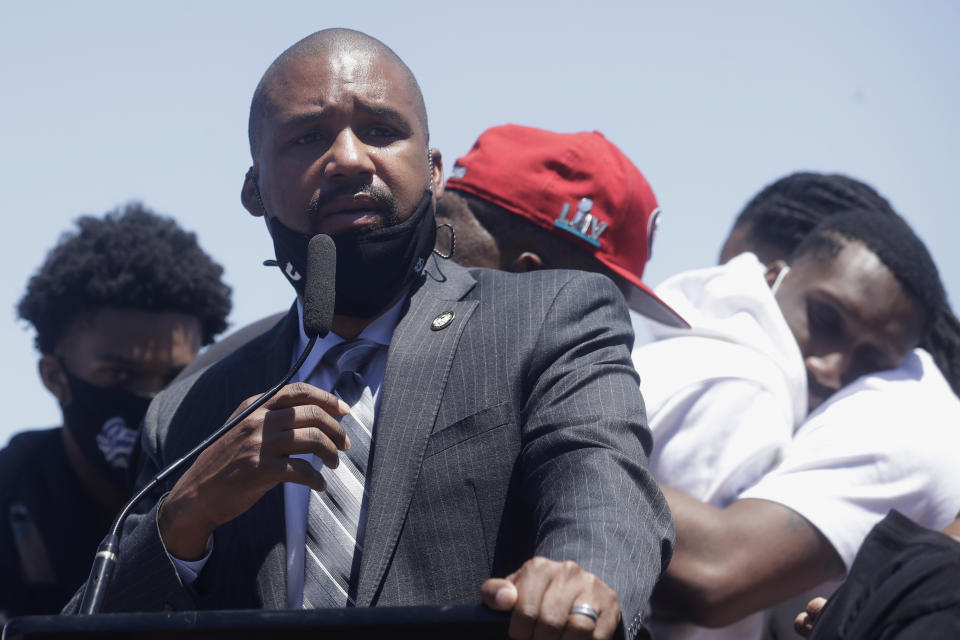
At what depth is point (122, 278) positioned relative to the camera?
493 cm

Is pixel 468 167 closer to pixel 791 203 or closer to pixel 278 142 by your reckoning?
pixel 278 142

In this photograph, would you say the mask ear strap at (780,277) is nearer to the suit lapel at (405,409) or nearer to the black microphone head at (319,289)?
the suit lapel at (405,409)

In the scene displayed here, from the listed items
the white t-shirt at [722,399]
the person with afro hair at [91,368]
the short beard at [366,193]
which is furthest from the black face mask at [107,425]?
the short beard at [366,193]

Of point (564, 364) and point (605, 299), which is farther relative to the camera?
point (605, 299)

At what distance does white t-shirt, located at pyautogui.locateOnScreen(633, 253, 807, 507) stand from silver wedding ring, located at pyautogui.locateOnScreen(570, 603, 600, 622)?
150 centimetres

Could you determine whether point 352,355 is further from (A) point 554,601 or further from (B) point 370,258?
(A) point 554,601

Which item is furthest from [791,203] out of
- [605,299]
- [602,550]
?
[602,550]

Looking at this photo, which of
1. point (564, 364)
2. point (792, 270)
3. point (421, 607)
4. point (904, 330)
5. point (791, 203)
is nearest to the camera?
point (421, 607)

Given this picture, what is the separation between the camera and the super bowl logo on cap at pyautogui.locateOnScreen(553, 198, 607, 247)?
142 inches

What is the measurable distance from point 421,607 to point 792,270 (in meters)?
2.66

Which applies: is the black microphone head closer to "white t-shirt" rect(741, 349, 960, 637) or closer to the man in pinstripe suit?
the man in pinstripe suit

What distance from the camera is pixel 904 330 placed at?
3600 mm

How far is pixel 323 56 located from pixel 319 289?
0.77 meters

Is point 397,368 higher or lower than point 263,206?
lower
